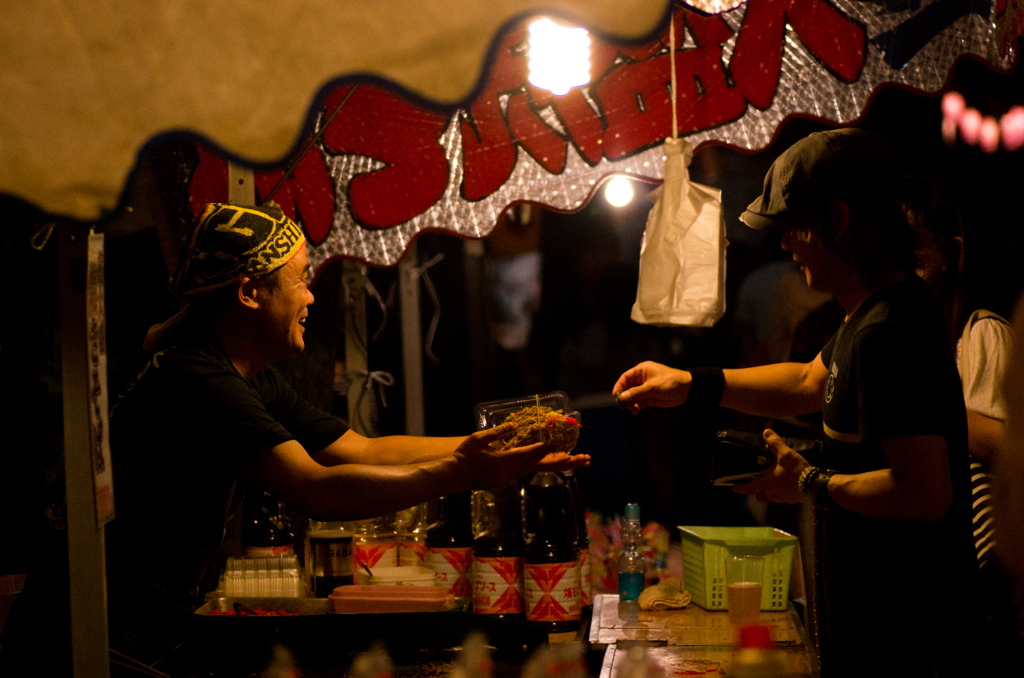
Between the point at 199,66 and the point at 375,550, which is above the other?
the point at 199,66

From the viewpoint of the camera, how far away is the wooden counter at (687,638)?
2299mm

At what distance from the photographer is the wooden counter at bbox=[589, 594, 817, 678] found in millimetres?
2299

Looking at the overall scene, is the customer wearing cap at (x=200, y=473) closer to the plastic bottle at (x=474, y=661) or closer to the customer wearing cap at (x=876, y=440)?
the plastic bottle at (x=474, y=661)

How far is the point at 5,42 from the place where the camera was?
1280mm

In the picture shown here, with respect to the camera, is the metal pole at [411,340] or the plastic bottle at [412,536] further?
the metal pole at [411,340]

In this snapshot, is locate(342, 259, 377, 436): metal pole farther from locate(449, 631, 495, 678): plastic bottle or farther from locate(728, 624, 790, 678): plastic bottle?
locate(728, 624, 790, 678): plastic bottle

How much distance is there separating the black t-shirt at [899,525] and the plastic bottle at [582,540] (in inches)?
42.2

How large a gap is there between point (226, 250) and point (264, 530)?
1249 millimetres

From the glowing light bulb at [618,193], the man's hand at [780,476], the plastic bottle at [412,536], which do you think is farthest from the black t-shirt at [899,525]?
the glowing light bulb at [618,193]

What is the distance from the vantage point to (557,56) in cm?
276

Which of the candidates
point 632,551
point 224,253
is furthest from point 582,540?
point 224,253

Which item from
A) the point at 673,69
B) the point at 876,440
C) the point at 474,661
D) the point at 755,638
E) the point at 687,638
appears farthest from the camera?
the point at 673,69

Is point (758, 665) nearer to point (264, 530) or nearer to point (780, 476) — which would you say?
point (780, 476)

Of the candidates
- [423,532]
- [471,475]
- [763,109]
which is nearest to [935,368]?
[471,475]
